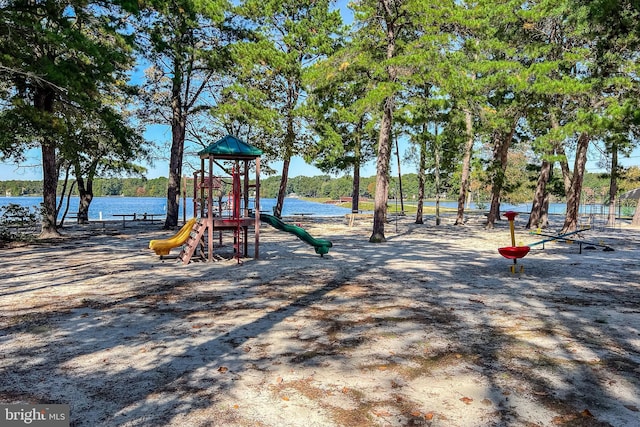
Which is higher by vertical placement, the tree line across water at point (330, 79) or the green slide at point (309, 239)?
the tree line across water at point (330, 79)

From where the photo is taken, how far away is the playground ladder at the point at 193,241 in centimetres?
1184

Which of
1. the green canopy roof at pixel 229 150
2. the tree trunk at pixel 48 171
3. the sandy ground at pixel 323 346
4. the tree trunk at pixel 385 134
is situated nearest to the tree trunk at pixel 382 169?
the tree trunk at pixel 385 134

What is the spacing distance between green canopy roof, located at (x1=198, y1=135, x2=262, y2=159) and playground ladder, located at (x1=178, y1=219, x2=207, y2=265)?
217cm

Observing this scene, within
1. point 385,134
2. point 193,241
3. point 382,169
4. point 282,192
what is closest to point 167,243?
point 193,241

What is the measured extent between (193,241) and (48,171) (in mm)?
8864

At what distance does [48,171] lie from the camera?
16547 millimetres

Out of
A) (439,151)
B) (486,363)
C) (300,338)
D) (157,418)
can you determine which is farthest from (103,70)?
(439,151)

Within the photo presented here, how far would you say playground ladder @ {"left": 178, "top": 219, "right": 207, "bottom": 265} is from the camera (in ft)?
38.8

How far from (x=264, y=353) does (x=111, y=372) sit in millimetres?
1671

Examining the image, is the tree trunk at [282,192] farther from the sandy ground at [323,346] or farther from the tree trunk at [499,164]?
the sandy ground at [323,346]

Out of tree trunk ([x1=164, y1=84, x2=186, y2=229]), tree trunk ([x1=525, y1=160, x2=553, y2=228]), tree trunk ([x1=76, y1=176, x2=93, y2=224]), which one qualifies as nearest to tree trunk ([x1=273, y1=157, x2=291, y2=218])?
tree trunk ([x1=164, y1=84, x2=186, y2=229])

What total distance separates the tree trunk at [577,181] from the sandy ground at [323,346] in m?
10.1

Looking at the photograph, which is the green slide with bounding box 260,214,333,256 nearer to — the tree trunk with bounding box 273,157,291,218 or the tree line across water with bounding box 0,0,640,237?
the tree line across water with bounding box 0,0,640,237

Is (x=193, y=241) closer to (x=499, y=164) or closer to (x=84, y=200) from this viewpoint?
(x=499, y=164)
